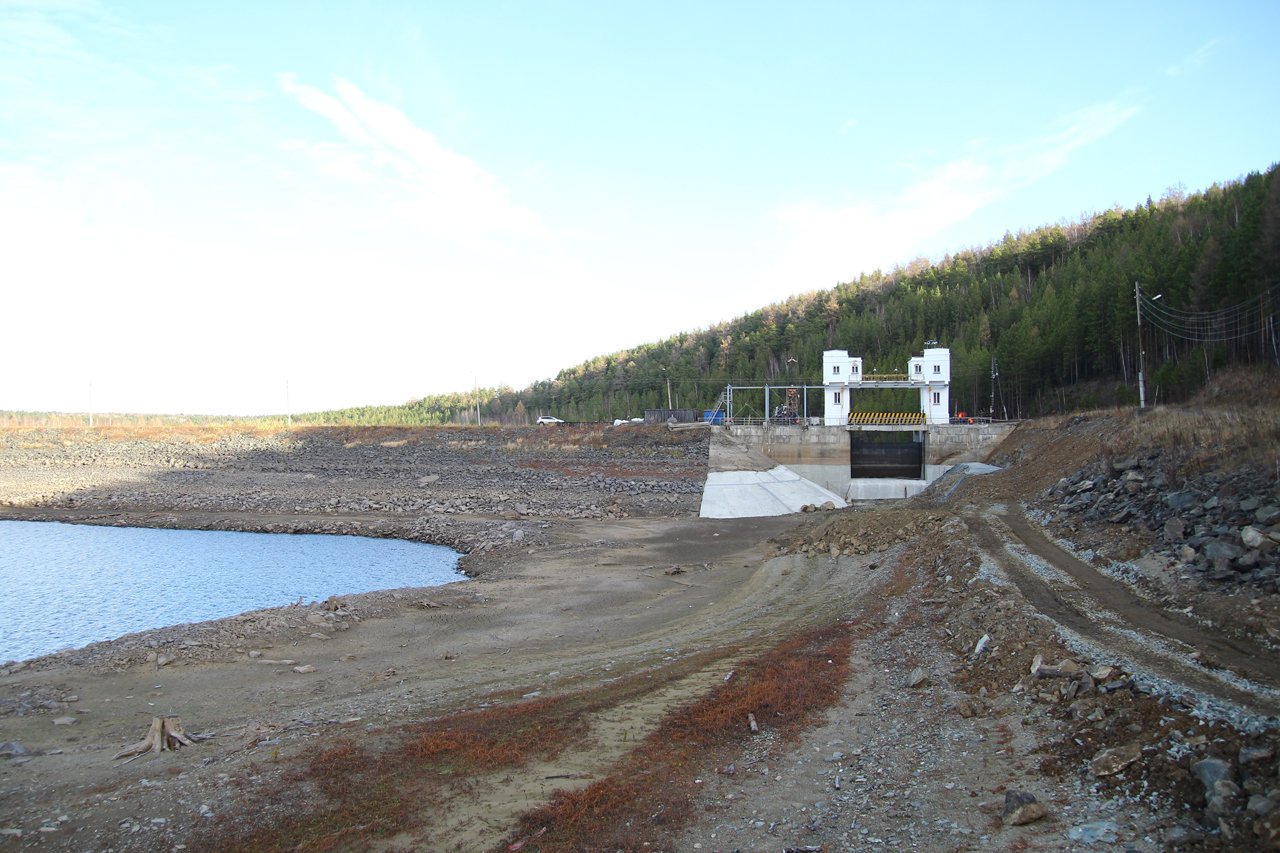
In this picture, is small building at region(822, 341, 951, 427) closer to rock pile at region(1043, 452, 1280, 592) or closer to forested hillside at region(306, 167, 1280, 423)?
forested hillside at region(306, 167, 1280, 423)

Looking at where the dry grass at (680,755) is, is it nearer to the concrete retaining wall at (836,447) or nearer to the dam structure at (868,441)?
the dam structure at (868,441)

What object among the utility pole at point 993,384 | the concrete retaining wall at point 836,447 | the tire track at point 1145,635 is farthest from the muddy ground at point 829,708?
the utility pole at point 993,384

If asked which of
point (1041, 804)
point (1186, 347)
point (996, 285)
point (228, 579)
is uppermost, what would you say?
point (996, 285)

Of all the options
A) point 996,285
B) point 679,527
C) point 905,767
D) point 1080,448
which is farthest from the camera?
point 996,285

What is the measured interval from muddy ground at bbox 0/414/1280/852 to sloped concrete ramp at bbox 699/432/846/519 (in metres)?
14.5

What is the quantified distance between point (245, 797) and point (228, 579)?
2374cm

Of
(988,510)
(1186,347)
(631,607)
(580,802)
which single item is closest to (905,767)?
(580,802)

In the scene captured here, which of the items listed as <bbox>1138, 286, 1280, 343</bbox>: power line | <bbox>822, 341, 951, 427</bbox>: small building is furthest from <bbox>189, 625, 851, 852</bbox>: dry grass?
<bbox>1138, 286, 1280, 343</bbox>: power line

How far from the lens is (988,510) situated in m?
31.1

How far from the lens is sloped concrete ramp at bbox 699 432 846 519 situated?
46.9 metres

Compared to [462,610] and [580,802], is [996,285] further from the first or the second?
[580,802]

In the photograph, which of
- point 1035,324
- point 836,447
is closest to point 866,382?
point 836,447

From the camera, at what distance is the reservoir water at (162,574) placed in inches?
875

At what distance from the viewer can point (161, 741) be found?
10727mm
